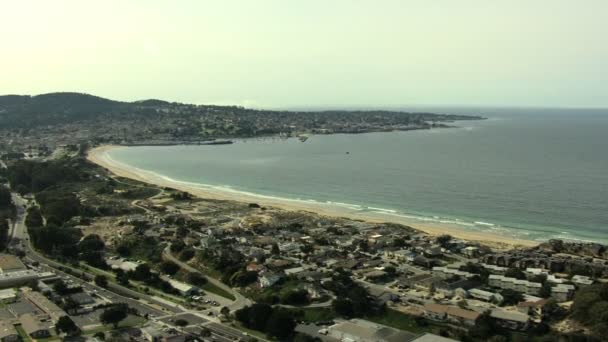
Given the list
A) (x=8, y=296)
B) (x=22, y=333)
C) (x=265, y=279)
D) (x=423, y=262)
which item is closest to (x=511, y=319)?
(x=423, y=262)

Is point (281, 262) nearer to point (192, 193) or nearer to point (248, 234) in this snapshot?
point (248, 234)

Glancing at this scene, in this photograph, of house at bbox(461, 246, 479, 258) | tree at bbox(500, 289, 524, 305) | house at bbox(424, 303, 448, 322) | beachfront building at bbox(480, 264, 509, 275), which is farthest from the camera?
house at bbox(461, 246, 479, 258)

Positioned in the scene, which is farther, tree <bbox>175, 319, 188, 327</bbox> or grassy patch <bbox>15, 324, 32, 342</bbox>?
tree <bbox>175, 319, 188, 327</bbox>

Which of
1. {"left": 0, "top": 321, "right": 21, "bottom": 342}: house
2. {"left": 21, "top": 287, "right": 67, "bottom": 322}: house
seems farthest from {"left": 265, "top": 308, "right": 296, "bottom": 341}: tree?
{"left": 0, "top": 321, "right": 21, "bottom": 342}: house

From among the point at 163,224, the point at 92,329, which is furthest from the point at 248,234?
the point at 92,329

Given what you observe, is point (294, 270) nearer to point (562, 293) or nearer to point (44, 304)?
point (44, 304)

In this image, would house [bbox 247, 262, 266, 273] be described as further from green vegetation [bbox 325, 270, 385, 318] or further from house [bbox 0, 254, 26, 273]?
house [bbox 0, 254, 26, 273]

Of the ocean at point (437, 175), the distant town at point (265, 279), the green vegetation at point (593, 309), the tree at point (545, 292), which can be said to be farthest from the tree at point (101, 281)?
the ocean at point (437, 175)
